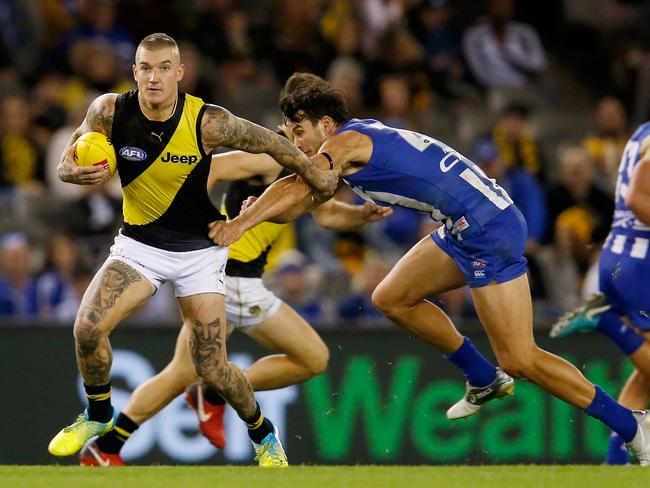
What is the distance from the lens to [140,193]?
29.3ft

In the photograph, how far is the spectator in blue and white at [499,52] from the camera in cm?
1783

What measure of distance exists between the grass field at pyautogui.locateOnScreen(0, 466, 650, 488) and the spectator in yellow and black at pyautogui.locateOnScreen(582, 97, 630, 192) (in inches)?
294

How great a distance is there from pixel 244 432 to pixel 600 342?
314 centimetres

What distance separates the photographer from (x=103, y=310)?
8.66 metres

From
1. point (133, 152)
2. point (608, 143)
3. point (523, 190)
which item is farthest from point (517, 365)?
point (608, 143)

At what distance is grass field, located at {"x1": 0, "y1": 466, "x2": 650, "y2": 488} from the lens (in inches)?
317

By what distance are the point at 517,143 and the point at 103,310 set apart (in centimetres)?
792

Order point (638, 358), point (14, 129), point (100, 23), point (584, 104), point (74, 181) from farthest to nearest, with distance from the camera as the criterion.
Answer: point (584, 104) → point (100, 23) → point (14, 129) → point (638, 358) → point (74, 181)

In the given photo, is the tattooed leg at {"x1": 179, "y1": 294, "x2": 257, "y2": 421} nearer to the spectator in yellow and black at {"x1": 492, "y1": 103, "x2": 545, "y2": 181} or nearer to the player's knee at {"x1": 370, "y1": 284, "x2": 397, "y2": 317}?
the player's knee at {"x1": 370, "y1": 284, "x2": 397, "y2": 317}

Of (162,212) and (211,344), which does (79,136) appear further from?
(211,344)

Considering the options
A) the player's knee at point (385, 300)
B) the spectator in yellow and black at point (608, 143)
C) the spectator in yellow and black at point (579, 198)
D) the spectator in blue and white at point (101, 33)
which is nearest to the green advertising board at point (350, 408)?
the player's knee at point (385, 300)

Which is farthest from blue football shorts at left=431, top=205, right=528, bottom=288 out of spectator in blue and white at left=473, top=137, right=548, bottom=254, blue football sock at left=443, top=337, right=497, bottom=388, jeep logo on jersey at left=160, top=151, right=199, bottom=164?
spectator in blue and white at left=473, top=137, right=548, bottom=254

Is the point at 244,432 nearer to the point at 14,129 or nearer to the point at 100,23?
the point at 14,129

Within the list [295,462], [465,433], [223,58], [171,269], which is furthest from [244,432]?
[223,58]
